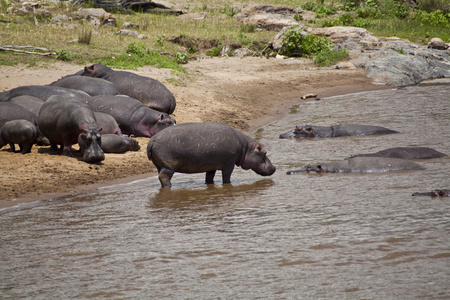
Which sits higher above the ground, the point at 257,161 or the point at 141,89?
the point at 257,161

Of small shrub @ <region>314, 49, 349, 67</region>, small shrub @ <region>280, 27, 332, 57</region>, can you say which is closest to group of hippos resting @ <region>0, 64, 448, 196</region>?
small shrub @ <region>314, 49, 349, 67</region>

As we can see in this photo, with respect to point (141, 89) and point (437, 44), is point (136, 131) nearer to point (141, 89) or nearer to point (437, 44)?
point (141, 89)

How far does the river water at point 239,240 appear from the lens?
4.11 m

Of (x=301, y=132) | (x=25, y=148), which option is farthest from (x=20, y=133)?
(x=301, y=132)

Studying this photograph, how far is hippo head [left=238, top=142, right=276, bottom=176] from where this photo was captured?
8.34m

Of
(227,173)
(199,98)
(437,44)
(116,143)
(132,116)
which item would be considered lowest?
(199,98)

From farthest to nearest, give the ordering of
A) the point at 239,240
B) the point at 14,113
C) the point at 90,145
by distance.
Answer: the point at 14,113
the point at 90,145
the point at 239,240

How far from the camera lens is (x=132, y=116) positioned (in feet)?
36.3

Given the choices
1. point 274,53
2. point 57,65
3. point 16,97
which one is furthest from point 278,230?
point 274,53

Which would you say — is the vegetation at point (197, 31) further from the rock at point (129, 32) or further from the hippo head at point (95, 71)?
the hippo head at point (95, 71)

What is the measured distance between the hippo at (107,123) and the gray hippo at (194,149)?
276 centimetres

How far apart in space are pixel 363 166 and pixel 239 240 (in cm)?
384

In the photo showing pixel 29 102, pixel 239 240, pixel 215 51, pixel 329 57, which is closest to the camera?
pixel 239 240

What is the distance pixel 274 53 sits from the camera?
2134 cm
